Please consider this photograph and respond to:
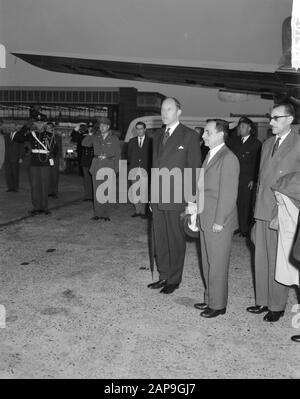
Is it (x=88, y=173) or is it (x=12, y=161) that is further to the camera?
(x=12, y=161)

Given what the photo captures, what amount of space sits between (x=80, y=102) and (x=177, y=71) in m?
58.9

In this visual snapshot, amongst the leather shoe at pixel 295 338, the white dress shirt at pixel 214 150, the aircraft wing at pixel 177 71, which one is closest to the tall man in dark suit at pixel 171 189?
the white dress shirt at pixel 214 150

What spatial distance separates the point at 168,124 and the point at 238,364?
92.7 inches

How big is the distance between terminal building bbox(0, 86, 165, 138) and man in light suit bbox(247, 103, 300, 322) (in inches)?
2345

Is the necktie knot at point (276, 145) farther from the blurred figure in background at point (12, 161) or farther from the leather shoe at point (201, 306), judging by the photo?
the blurred figure in background at point (12, 161)

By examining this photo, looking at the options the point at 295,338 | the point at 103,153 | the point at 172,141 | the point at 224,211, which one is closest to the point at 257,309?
the point at 295,338

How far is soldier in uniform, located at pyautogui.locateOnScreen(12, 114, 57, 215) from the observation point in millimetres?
8773

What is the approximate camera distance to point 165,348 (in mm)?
3191

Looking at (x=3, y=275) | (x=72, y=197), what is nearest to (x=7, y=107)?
(x=72, y=197)

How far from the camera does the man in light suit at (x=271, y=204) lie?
3.64 metres

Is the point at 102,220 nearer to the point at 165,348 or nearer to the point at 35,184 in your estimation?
the point at 35,184

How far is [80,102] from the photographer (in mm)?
66125

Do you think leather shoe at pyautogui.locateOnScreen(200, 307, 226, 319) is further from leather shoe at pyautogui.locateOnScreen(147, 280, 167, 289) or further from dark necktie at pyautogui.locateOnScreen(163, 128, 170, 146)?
dark necktie at pyautogui.locateOnScreen(163, 128, 170, 146)

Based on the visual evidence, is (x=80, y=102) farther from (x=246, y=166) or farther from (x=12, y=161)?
(x=246, y=166)
